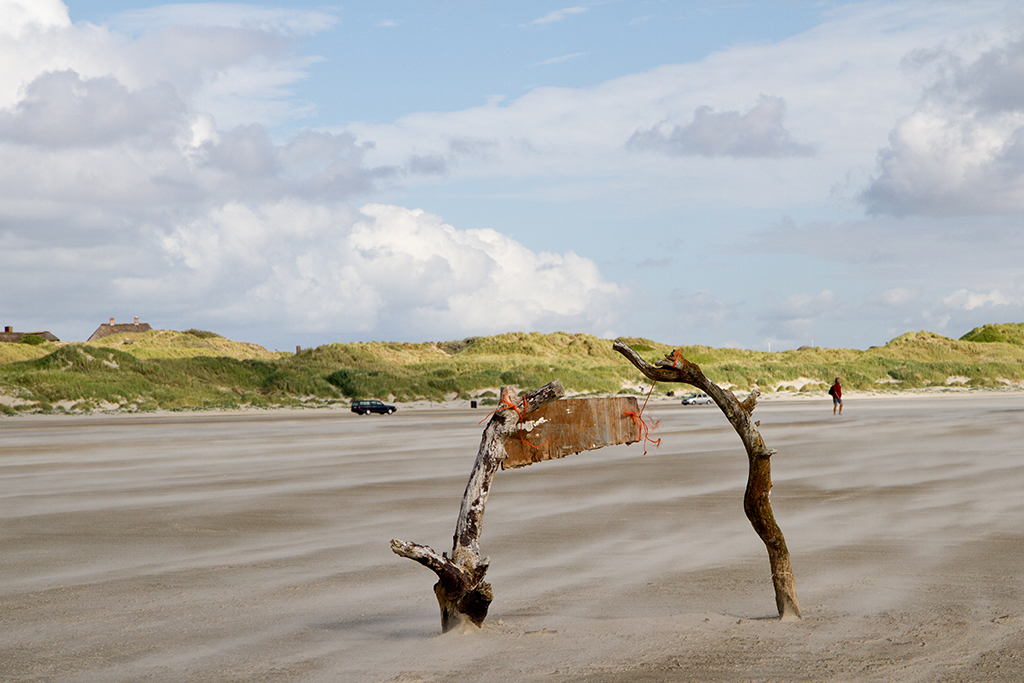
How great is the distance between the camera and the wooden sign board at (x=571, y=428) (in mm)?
5348

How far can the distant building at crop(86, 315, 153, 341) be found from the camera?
129m

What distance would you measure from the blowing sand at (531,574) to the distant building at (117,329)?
396 ft

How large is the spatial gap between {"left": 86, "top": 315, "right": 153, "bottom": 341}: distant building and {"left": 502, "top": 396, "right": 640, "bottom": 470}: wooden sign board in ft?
438

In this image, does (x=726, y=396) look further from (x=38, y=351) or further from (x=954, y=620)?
(x=38, y=351)

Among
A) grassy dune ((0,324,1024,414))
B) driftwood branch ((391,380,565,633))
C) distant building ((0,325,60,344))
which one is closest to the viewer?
driftwood branch ((391,380,565,633))

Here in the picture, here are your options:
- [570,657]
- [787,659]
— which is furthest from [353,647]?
[787,659]

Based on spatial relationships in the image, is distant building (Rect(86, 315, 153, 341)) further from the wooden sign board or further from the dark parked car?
the wooden sign board

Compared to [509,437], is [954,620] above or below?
below

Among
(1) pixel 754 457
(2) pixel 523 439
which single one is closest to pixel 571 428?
(2) pixel 523 439

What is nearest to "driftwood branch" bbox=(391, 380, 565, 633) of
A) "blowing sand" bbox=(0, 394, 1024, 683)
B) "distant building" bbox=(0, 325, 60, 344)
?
"blowing sand" bbox=(0, 394, 1024, 683)

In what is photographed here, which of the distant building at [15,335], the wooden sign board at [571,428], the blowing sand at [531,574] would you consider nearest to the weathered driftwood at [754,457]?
the wooden sign board at [571,428]

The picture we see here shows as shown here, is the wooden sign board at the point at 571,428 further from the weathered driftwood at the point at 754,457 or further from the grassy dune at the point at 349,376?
the grassy dune at the point at 349,376

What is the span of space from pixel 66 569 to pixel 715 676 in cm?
611

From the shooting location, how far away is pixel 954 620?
6.04m
